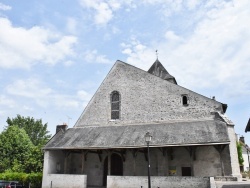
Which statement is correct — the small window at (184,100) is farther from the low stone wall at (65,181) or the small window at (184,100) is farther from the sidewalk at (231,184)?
the low stone wall at (65,181)

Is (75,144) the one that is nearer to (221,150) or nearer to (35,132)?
(221,150)

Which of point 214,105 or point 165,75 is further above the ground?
point 165,75

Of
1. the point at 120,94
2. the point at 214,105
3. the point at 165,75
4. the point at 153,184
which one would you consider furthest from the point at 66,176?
the point at 165,75

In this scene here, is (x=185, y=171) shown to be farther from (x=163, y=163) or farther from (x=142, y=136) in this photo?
(x=142, y=136)

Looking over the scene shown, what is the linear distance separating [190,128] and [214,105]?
2615mm

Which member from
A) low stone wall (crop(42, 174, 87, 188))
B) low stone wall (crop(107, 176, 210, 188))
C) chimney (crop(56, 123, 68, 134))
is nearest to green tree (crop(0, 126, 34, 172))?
chimney (crop(56, 123, 68, 134))

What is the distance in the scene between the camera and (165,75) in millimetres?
26609

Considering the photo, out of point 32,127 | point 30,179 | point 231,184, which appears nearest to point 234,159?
point 231,184

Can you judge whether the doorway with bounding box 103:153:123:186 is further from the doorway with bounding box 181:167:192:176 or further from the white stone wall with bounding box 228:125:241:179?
the white stone wall with bounding box 228:125:241:179

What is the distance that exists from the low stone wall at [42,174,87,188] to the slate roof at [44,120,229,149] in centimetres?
181

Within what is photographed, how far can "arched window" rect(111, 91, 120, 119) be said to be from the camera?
64.6ft

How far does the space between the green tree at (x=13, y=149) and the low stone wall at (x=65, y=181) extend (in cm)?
1442

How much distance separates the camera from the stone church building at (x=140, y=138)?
14977mm

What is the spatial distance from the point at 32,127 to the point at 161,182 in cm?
4132
